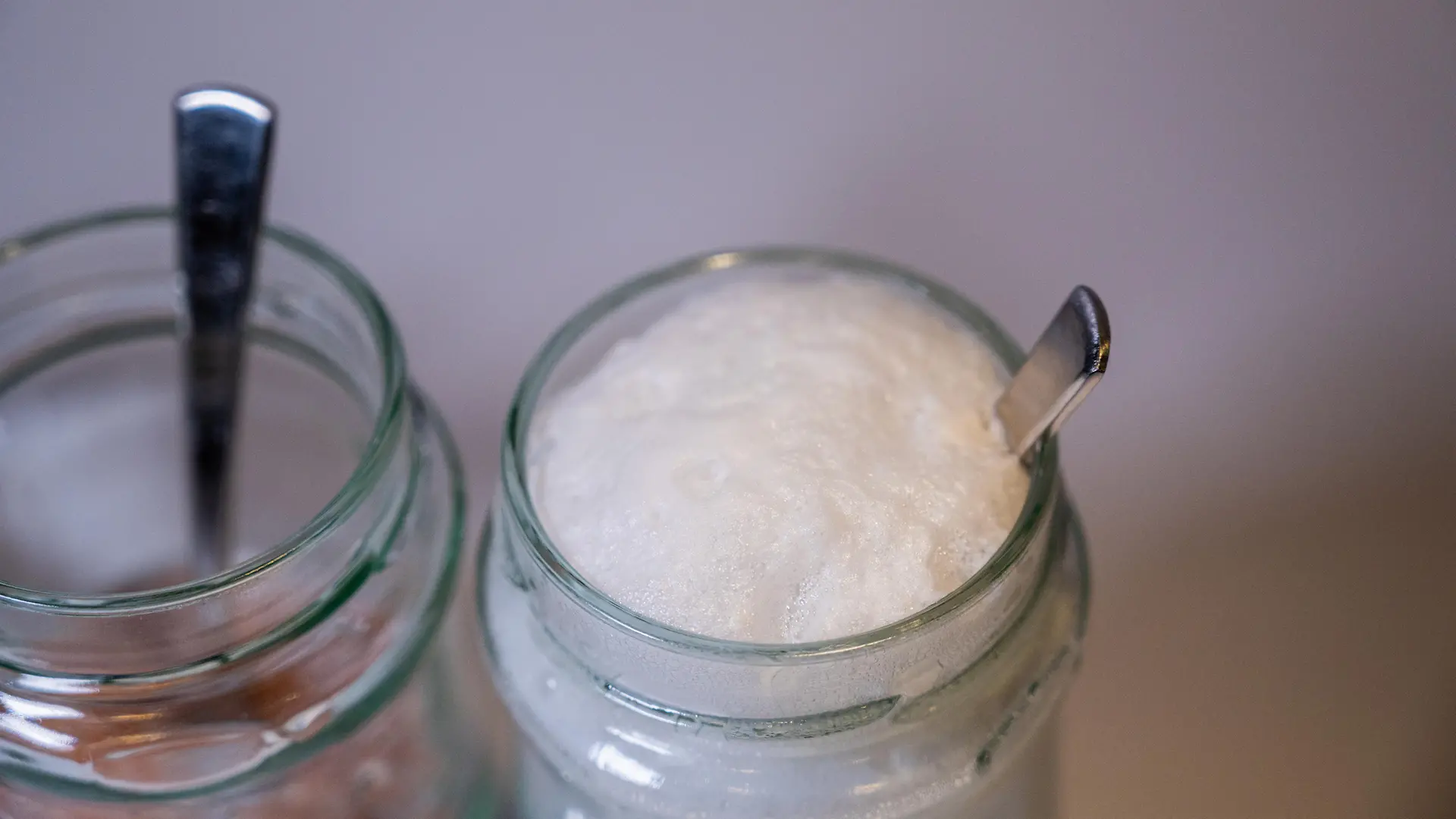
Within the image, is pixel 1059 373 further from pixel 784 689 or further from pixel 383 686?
pixel 383 686

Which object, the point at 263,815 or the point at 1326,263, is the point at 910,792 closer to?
the point at 263,815

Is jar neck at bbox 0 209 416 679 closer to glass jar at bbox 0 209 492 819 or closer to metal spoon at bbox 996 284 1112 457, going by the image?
glass jar at bbox 0 209 492 819

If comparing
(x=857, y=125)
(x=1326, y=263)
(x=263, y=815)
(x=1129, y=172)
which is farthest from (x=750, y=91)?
(x=263, y=815)

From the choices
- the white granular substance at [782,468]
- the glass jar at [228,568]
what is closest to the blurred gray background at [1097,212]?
the glass jar at [228,568]

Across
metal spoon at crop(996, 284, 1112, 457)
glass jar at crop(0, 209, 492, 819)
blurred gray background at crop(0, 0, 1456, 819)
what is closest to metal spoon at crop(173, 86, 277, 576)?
glass jar at crop(0, 209, 492, 819)

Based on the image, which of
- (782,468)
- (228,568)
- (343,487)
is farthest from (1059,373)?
(228,568)
